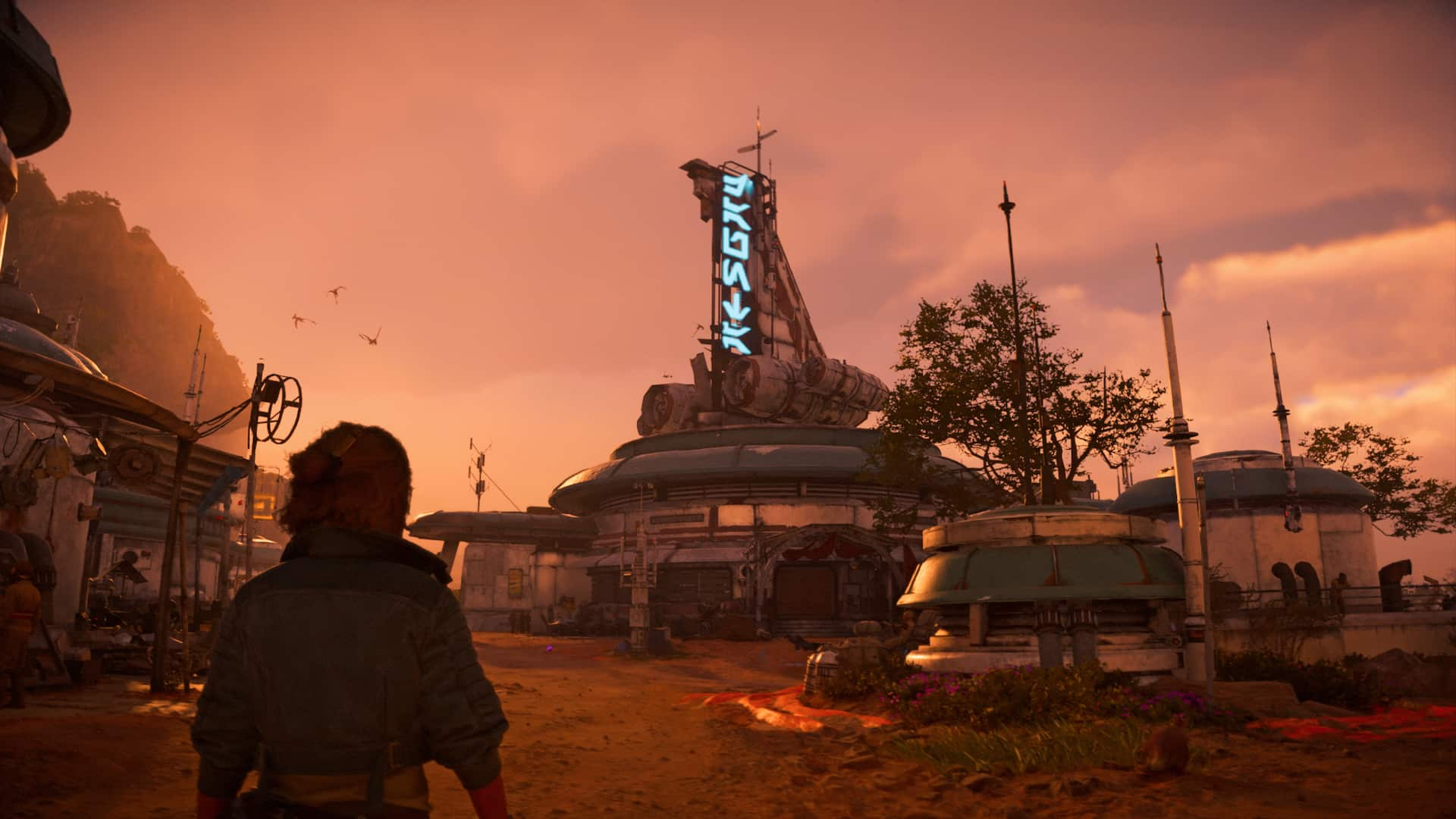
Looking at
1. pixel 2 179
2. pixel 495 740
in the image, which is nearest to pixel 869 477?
pixel 2 179

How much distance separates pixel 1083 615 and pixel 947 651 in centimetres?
222

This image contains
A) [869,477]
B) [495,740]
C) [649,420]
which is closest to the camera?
[495,740]

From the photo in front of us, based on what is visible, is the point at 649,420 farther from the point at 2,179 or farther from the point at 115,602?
the point at 2,179

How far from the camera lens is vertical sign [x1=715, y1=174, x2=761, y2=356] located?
49.7 metres

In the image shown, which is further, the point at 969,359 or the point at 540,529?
the point at 540,529

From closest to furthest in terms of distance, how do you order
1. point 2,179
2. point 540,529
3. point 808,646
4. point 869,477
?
point 2,179 < point 869,477 < point 808,646 < point 540,529

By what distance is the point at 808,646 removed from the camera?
34.4 m

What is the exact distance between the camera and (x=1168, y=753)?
28.3 ft

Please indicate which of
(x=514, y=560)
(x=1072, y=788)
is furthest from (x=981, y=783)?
(x=514, y=560)

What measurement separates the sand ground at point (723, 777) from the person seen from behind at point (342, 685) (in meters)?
5.53

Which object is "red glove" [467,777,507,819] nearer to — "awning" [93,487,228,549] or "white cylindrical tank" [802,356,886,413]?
"awning" [93,487,228,549]

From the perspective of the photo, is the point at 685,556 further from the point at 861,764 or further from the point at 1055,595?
the point at 861,764

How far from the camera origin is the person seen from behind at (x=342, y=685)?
305 cm

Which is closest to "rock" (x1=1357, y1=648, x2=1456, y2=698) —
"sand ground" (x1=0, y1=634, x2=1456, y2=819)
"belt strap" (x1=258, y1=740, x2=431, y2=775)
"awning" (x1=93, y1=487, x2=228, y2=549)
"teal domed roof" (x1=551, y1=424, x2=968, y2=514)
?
"sand ground" (x1=0, y1=634, x2=1456, y2=819)
